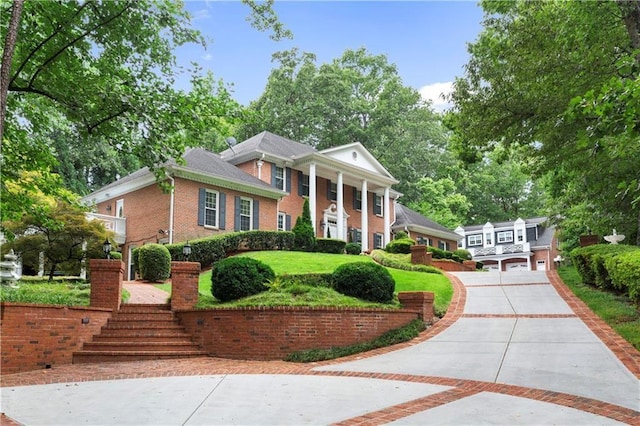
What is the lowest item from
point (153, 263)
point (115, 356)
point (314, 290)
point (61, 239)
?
point (115, 356)

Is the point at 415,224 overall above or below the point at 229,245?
above

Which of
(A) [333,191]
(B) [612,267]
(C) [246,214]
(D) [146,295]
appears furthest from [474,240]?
(D) [146,295]

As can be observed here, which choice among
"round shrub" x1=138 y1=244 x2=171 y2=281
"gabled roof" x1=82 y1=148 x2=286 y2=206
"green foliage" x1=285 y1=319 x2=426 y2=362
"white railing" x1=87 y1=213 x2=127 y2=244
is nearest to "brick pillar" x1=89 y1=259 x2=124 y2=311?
"green foliage" x1=285 y1=319 x2=426 y2=362

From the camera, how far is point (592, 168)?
1245cm

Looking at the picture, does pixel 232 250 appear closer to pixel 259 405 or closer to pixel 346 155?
pixel 346 155

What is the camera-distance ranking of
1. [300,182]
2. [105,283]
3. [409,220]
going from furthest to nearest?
1. [409,220]
2. [300,182]
3. [105,283]

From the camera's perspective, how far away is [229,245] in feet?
71.1

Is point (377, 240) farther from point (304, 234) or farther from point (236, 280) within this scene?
point (236, 280)

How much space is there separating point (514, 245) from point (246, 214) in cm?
3013

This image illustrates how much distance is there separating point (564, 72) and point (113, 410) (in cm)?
1133

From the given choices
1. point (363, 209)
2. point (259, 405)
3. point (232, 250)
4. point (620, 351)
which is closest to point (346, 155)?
point (363, 209)

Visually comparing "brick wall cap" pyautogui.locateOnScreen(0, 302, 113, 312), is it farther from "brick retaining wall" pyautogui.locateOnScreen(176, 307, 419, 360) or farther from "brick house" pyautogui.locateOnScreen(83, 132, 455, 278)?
"brick house" pyautogui.locateOnScreen(83, 132, 455, 278)

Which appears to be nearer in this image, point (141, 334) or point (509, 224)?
point (141, 334)

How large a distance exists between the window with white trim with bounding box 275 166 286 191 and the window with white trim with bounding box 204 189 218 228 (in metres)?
5.32
